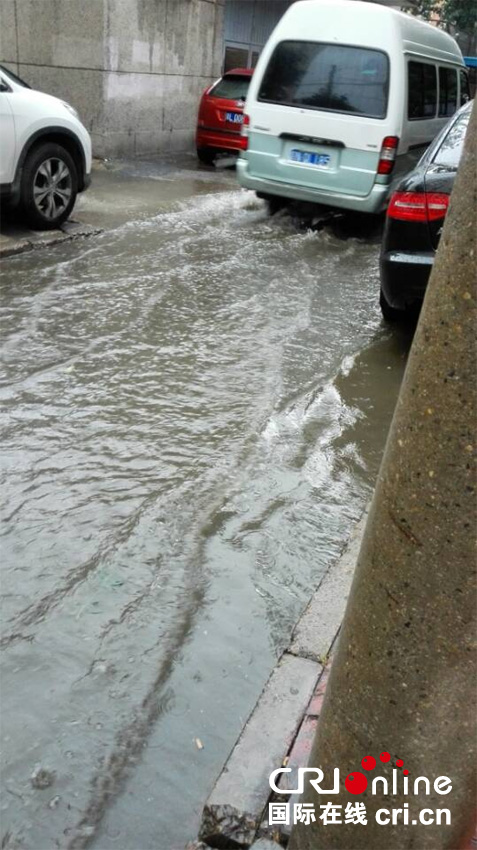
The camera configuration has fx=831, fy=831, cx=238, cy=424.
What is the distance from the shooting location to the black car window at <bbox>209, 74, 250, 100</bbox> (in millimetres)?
14250

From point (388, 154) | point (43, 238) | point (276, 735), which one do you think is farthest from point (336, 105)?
point (276, 735)

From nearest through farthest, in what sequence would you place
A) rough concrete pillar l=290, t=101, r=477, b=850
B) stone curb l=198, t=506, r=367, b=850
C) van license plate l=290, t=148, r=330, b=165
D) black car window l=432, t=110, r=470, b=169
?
rough concrete pillar l=290, t=101, r=477, b=850, stone curb l=198, t=506, r=367, b=850, black car window l=432, t=110, r=470, b=169, van license plate l=290, t=148, r=330, b=165

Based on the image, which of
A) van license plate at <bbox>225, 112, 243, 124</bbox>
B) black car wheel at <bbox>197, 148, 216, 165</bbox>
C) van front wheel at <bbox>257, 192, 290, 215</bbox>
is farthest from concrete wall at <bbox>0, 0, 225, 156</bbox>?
van front wheel at <bbox>257, 192, 290, 215</bbox>

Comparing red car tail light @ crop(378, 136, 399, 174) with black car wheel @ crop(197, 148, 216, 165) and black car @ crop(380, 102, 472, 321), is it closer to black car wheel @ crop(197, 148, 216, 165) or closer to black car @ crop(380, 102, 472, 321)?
black car @ crop(380, 102, 472, 321)

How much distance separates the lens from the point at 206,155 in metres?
14.9

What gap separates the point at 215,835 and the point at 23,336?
415 cm

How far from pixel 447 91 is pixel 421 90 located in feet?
4.72

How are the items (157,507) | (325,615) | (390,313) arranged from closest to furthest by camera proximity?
(325,615) → (157,507) → (390,313)

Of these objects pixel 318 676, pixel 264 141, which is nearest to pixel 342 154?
pixel 264 141

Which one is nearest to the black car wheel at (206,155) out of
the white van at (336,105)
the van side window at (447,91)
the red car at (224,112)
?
the red car at (224,112)

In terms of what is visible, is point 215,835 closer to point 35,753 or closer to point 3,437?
point 35,753

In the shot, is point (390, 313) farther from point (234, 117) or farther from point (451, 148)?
point (234, 117)

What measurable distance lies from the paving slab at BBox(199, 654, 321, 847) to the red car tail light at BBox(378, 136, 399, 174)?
726 cm

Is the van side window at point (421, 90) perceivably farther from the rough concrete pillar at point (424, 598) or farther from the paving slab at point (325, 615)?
the rough concrete pillar at point (424, 598)
